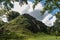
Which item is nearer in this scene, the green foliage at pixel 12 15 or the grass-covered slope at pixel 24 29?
the grass-covered slope at pixel 24 29

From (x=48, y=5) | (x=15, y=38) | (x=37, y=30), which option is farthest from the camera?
(x=37, y=30)

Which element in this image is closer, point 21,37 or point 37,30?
point 21,37

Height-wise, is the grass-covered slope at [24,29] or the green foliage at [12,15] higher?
the green foliage at [12,15]

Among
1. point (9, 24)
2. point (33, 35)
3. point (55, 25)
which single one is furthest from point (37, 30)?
point (9, 24)

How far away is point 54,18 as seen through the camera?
4875 mm

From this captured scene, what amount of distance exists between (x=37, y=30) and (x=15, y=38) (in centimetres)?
73

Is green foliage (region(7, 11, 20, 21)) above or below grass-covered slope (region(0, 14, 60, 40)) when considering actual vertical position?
above

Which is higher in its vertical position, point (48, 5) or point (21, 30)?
point (48, 5)

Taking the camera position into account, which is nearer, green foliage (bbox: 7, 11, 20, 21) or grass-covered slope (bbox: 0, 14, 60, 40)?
grass-covered slope (bbox: 0, 14, 60, 40)

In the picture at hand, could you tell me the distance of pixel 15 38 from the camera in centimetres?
461

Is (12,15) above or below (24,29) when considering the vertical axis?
above

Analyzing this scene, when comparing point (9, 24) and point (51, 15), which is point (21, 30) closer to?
point (9, 24)

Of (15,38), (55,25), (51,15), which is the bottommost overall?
(15,38)

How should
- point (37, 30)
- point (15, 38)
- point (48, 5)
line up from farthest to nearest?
point (37, 30) → point (15, 38) → point (48, 5)
